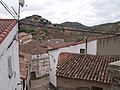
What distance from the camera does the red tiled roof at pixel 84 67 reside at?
12812mm

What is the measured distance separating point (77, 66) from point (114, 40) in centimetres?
488

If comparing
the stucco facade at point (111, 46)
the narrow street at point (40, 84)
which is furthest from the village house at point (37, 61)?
the stucco facade at point (111, 46)

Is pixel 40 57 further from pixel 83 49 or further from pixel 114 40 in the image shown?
pixel 114 40

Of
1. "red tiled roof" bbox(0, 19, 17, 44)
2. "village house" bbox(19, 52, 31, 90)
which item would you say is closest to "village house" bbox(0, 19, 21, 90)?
"red tiled roof" bbox(0, 19, 17, 44)

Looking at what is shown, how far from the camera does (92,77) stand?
12.8 metres

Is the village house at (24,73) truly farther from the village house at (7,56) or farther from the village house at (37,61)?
the village house at (37,61)

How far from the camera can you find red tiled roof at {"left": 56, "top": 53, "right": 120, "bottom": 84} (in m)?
12.8

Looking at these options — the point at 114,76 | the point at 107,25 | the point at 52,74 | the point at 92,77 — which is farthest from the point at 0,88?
the point at 52,74

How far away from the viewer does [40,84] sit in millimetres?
25359

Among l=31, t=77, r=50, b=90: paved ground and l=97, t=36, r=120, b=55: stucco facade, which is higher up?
l=97, t=36, r=120, b=55: stucco facade

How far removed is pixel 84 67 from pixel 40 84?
40.1 feet

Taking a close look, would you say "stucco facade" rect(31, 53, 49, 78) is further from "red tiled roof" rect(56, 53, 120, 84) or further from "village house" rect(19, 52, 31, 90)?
"red tiled roof" rect(56, 53, 120, 84)

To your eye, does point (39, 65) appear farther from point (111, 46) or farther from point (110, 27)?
point (110, 27)

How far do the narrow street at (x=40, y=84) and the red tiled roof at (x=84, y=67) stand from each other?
8.53 metres
